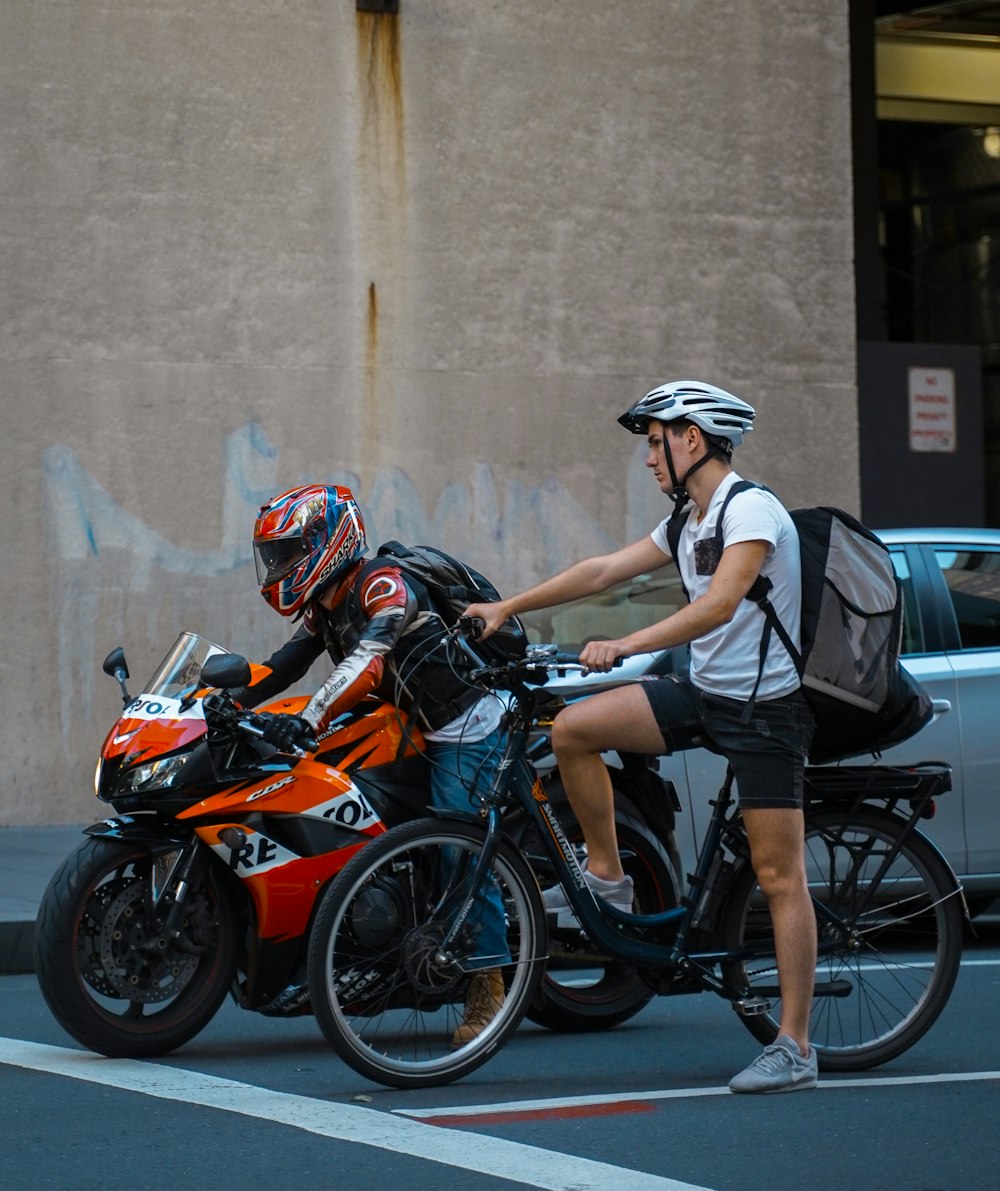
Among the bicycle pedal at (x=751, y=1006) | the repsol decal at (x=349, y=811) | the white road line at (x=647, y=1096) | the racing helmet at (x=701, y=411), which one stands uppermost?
the racing helmet at (x=701, y=411)

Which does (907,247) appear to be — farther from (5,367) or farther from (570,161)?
(5,367)

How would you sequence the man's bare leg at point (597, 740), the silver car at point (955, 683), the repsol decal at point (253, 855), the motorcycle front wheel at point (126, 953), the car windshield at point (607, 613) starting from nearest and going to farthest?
1. the man's bare leg at point (597, 740)
2. the motorcycle front wheel at point (126, 953)
3. the repsol decal at point (253, 855)
4. the silver car at point (955, 683)
5. the car windshield at point (607, 613)

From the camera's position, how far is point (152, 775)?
568cm

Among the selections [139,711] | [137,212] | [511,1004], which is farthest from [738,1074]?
[137,212]

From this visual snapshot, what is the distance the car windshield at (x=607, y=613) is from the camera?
845cm

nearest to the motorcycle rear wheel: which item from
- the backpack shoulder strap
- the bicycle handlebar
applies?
the bicycle handlebar

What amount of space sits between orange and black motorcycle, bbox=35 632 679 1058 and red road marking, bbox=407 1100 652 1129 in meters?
0.61

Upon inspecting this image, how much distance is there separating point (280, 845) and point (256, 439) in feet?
22.5

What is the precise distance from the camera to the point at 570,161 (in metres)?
13.1

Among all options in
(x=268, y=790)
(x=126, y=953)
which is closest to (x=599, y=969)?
(x=268, y=790)

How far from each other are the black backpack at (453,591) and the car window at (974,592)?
2878mm

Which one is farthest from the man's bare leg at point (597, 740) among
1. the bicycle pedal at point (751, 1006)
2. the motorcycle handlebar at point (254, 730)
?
the motorcycle handlebar at point (254, 730)

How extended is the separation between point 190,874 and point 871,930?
195 centimetres

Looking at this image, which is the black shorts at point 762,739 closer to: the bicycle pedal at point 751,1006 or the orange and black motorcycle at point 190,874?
the bicycle pedal at point 751,1006
